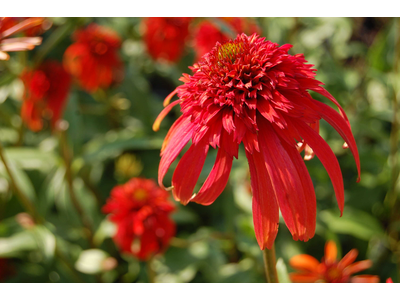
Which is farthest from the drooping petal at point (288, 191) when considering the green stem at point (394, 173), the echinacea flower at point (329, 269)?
the green stem at point (394, 173)

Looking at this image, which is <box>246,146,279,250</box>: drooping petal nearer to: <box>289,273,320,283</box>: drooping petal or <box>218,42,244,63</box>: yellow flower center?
<box>218,42,244,63</box>: yellow flower center

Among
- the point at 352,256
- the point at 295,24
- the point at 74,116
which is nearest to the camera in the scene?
the point at 352,256

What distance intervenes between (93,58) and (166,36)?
0.38 m

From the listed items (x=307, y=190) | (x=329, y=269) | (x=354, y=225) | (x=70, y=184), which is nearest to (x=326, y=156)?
(x=307, y=190)

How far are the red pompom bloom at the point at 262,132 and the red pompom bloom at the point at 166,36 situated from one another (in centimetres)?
127

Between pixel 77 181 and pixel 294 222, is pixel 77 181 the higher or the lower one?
the lower one

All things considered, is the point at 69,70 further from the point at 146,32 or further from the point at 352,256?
the point at 352,256

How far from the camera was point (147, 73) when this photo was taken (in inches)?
89.4

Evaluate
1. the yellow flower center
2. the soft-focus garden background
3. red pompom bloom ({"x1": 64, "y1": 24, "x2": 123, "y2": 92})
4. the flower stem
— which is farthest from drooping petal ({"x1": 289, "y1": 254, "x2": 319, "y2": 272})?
red pompom bloom ({"x1": 64, "y1": 24, "x2": 123, "y2": 92})

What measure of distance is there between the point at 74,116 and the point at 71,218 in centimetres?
49

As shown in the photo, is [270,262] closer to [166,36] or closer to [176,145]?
[176,145]

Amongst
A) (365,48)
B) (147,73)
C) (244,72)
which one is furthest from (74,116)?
(365,48)

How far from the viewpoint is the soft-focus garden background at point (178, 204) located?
1.30 m

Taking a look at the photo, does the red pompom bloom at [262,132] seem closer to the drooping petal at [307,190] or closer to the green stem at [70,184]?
the drooping petal at [307,190]
